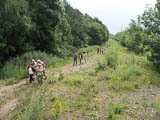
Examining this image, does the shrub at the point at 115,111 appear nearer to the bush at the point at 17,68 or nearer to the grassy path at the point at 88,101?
the grassy path at the point at 88,101

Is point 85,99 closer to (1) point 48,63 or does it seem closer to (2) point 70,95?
(2) point 70,95

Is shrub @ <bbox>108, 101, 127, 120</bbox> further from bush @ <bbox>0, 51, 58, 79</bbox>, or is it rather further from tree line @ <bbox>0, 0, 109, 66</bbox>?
tree line @ <bbox>0, 0, 109, 66</bbox>

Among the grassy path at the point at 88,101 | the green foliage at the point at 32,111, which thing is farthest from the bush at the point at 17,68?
the green foliage at the point at 32,111

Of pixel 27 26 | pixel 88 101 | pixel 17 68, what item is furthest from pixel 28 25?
pixel 88 101

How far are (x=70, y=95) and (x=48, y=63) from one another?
893cm

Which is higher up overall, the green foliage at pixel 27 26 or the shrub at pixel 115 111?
the green foliage at pixel 27 26

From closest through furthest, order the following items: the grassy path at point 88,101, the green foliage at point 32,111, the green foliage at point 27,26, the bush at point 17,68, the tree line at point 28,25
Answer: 1. the green foliage at point 32,111
2. the grassy path at point 88,101
3. the bush at point 17,68
4. the green foliage at point 27,26
5. the tree line at point 28,25

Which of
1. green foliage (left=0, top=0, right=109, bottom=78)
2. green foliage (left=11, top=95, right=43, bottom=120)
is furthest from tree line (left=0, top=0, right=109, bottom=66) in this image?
green foliage (left=11, top=95, right=43, bottom=120)

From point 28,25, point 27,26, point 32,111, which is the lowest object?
point 32,111

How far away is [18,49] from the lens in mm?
14727

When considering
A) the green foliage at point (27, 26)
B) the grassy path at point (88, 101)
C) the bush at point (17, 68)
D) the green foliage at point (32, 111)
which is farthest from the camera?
the green foliage at point (27, 26)

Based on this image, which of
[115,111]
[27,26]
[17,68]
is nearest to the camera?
[115,111]

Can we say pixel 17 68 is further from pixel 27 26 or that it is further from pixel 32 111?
A: pixel 32 111

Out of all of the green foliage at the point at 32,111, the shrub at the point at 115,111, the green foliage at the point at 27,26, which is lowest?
the shrub at the point at 115,111
